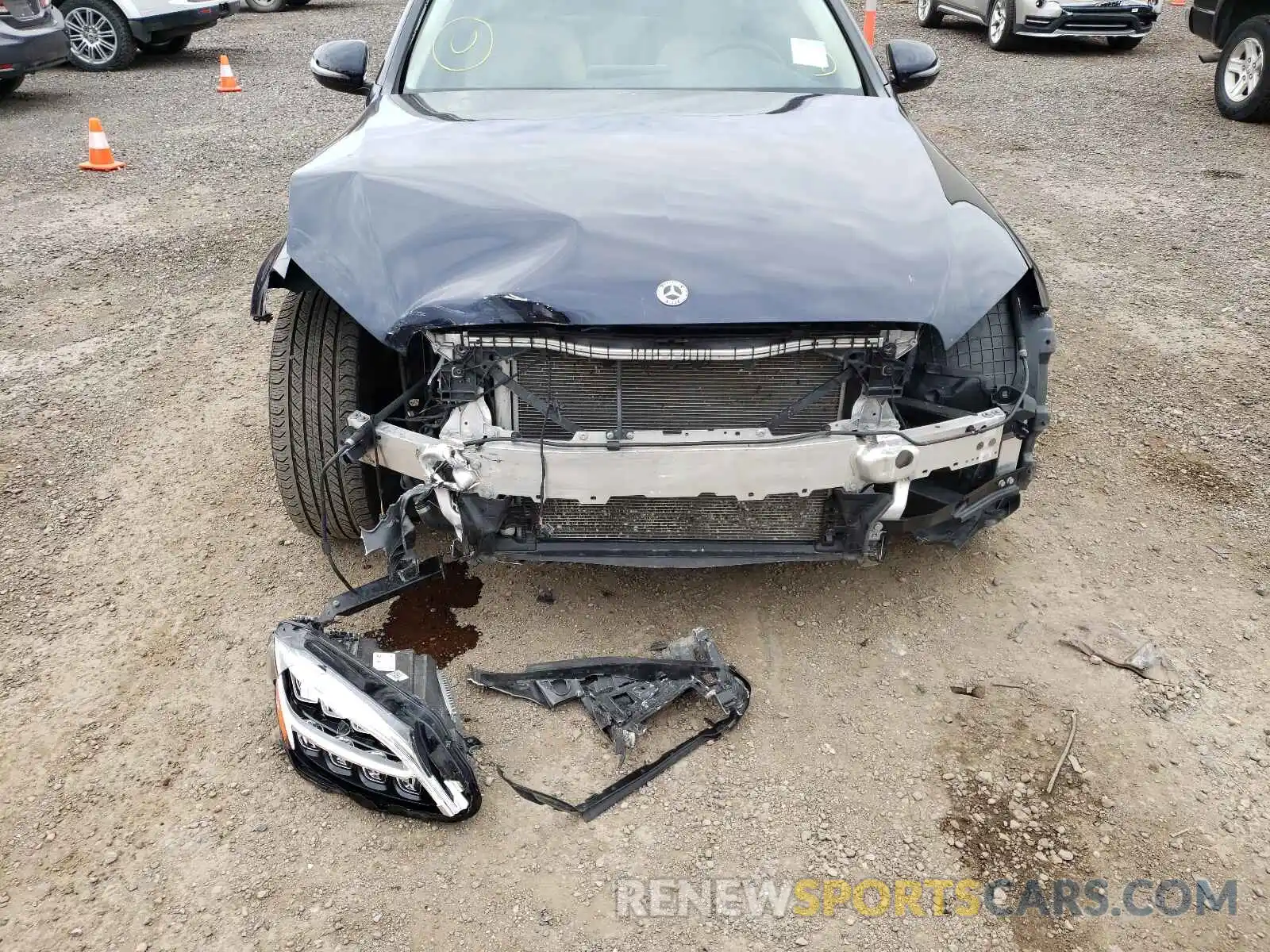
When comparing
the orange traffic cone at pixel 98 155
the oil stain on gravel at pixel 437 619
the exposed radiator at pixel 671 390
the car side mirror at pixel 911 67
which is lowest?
the oil stain on gravel at pixel 437 619

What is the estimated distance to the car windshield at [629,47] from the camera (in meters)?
3.45

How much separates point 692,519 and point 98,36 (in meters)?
11.0

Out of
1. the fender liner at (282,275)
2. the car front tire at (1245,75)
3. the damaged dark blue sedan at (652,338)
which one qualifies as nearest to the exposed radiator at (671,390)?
the damaged dark blue sedan at (652,338)

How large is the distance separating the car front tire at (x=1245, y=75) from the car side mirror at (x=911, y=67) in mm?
5402

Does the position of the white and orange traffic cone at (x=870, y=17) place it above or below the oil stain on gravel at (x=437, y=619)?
above

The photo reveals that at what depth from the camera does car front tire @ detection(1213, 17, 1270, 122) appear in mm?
7695

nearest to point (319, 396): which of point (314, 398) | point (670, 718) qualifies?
point (314, 398)

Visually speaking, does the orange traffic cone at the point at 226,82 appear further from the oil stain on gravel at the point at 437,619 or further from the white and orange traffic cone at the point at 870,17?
the oil stain on gravel at the point at 437,619

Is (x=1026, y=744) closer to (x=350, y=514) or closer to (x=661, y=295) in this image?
(x=661, y=295)

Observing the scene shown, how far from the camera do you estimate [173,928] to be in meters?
2.05

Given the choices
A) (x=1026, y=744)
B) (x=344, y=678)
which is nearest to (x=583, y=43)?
(x=344, y=678)

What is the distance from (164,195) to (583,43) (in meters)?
4.41

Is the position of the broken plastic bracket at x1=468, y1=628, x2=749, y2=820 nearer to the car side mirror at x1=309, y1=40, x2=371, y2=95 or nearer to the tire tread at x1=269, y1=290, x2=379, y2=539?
the tire tread at x1=269, y1=290, x2=379, y2=539

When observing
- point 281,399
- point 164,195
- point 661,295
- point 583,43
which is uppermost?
point 583,43
